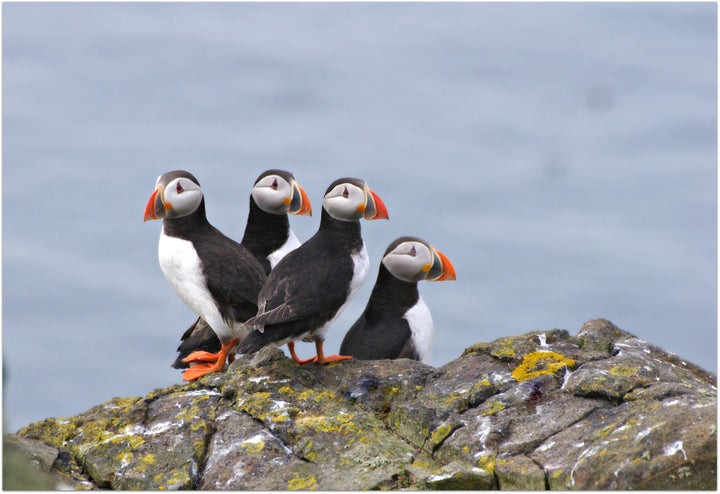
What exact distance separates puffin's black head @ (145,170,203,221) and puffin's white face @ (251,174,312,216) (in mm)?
1105

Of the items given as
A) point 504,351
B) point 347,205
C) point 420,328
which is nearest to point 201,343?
point 420,328

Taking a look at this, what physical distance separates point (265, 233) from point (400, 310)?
159cm

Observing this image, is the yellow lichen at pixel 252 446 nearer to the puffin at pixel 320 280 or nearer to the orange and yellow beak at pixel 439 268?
the puffin at pixel 320 280

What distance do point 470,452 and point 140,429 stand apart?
1665 millimetres

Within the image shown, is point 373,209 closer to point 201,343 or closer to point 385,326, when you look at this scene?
point 385,326

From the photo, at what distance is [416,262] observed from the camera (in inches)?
344

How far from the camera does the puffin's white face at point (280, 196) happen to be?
977 centimetres

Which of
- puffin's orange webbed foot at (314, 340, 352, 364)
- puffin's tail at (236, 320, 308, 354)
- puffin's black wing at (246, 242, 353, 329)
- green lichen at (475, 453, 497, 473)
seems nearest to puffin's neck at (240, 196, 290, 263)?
puffin's black wing at (246, 242, 353, 329)

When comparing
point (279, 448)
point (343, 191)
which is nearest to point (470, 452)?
point (279, 448)

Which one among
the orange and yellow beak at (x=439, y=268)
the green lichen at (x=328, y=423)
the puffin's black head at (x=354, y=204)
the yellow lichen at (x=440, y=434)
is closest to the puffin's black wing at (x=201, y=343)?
the puffin's black head at (x=354, y=204)

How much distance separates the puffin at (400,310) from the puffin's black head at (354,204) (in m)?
0.53

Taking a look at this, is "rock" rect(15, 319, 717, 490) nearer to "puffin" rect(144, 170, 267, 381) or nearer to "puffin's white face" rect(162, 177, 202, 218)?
"puffin" rect(144, 170, 267, 381)

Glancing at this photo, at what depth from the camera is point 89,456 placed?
262 inches

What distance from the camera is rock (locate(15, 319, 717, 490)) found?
5906 mm
